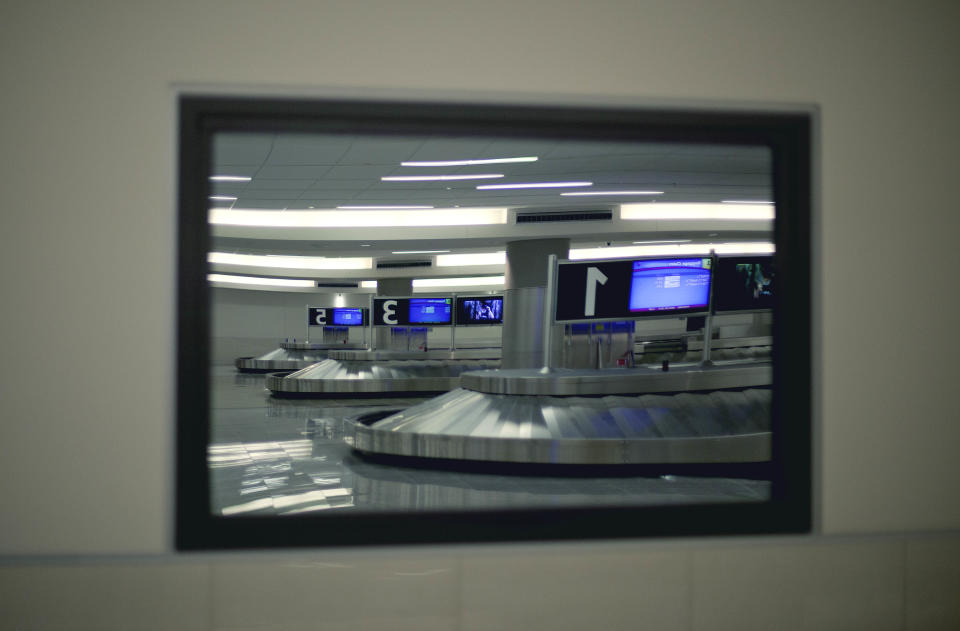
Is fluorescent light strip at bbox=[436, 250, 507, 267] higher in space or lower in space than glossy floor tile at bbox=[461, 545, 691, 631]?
higher

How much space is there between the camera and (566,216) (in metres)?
18.2

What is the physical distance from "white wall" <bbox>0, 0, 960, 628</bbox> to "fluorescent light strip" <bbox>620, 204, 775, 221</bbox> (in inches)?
603

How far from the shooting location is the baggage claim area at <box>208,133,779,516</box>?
265 inches

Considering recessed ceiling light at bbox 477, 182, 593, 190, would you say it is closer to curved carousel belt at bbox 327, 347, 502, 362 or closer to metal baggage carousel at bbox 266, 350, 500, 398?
metal baggage carousel at bbox 266, 350, 500, 398

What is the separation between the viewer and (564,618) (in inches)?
112

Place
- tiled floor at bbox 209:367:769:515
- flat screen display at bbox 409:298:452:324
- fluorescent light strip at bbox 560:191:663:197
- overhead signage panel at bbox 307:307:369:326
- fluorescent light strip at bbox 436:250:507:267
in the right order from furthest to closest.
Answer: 1. overhead signage panel at bbox 307:307:369:326
2. fluorescent light strip at bbox 436:250:507:267
3. flat screen display at bbox 409:298:452:324
4. fluorescent light strip at bbox 560:191:663:197
5. tiled floor at bbox 209:367:769:515

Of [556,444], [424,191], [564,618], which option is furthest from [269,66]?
[424,191]

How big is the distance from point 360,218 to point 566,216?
18.9 ft

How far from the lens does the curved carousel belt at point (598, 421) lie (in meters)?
6.73

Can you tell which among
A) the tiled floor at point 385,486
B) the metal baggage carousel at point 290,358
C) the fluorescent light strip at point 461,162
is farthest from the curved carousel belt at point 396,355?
the tiled floor at point 385,486
